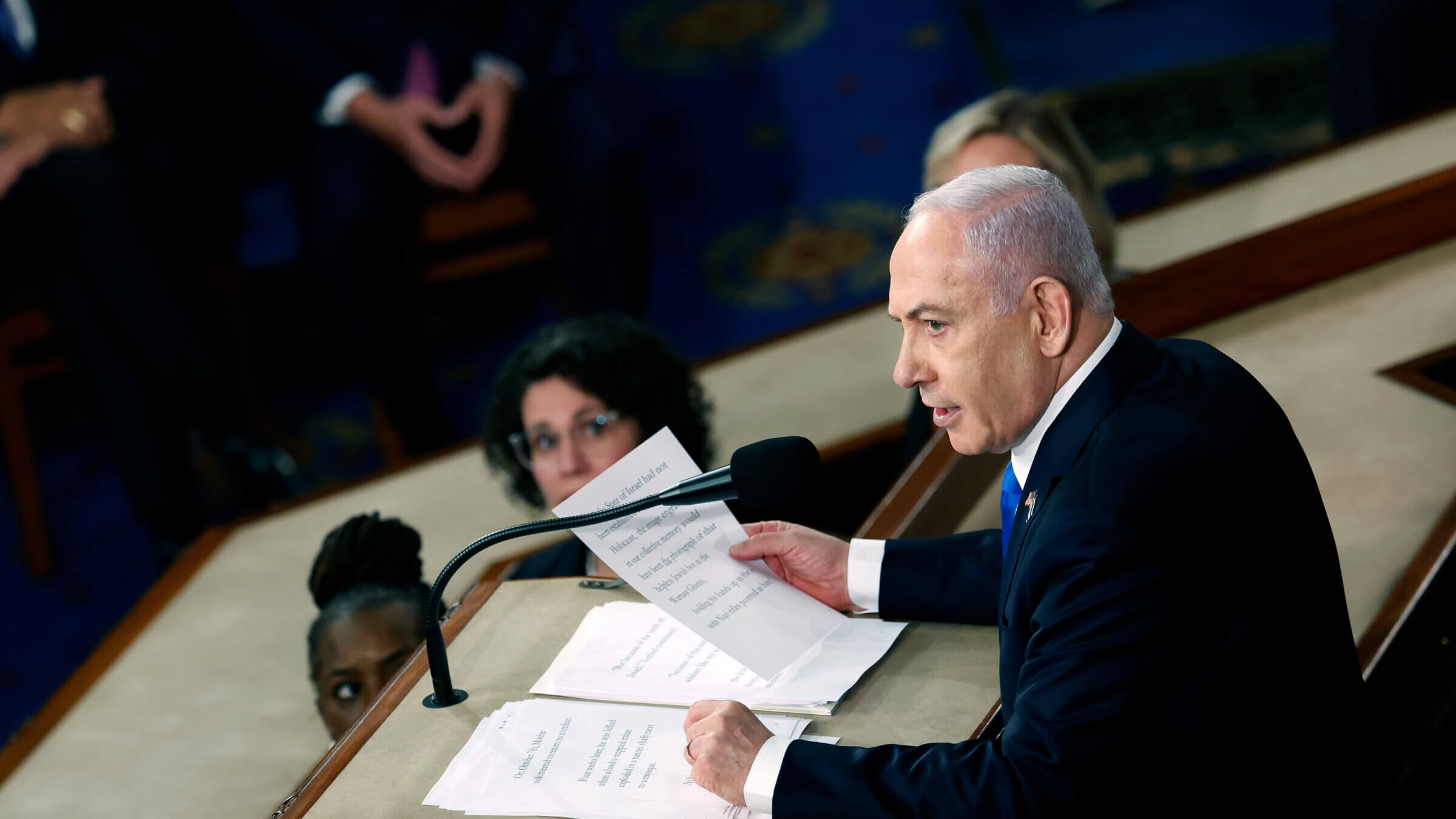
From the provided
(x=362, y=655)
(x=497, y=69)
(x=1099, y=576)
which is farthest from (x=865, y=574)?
(x=497, y=69)

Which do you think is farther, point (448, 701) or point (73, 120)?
point (73, 120)

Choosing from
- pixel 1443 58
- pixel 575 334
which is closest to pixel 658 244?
pixel 575 334

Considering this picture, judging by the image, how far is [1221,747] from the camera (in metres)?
1.21

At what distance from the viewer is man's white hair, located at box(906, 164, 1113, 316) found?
1.25 m

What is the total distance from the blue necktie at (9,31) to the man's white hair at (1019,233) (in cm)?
345

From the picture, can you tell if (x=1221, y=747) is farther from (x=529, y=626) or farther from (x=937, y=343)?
(x=529, y=626)

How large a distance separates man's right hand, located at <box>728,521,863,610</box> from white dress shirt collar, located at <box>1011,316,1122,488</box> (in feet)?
1.06

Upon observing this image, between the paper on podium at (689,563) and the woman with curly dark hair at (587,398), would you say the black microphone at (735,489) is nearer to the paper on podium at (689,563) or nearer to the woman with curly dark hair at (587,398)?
the paper on podium at (689,563)

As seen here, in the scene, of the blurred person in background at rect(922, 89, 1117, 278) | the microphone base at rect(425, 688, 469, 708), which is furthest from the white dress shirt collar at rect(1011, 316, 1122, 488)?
the blurred person in background at rect(922, 89, 1117, 278)

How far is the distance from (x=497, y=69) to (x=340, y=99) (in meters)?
0.46

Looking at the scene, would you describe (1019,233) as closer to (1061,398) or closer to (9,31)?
(1061,398)

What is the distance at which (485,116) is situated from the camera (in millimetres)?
3887

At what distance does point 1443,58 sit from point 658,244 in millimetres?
2531

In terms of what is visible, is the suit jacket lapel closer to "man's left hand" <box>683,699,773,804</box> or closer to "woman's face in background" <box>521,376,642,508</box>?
"man's left hand" <box>683,699,773,804</box>
